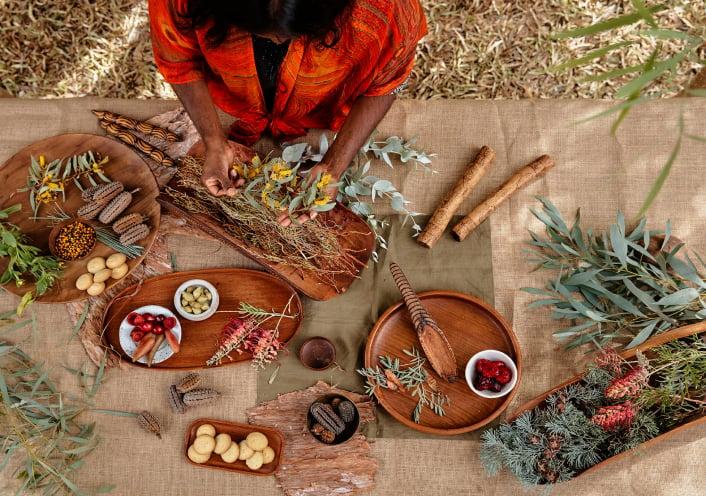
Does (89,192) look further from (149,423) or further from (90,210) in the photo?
(149,423)

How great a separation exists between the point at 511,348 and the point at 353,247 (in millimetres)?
631

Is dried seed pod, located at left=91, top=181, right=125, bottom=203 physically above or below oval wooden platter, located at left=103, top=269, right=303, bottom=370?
above

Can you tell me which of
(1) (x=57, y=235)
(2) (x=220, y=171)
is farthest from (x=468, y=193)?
(1) (x=57, y=235)

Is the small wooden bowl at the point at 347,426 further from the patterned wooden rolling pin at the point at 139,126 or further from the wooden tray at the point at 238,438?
the patterned wooden rolling pin at the point at 139,126

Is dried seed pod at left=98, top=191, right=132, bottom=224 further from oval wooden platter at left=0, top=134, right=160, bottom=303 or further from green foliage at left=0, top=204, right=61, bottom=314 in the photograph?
green foliage at left=0, top=204, right=61, bottom=314

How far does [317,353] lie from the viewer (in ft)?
5.94

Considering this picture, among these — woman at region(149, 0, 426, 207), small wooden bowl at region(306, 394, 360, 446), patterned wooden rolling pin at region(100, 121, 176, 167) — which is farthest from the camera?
patterned wooden rolling pin at region(100, 121, 176, 167)

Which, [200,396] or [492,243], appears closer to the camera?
[200,396]

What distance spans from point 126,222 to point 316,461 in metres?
1.00

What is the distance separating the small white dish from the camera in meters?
1.77

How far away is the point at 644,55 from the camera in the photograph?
8.59 feet

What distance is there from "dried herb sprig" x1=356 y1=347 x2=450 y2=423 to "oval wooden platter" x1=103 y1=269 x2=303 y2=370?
1.03ft

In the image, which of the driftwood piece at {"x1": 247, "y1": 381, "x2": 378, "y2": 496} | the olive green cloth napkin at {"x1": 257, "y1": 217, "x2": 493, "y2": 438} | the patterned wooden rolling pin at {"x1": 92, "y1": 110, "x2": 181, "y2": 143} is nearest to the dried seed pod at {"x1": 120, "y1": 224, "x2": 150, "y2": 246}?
the patterned wooden rolling pin at {"x1": 92, "y1": 110, "x2": 181, "y2": 143}

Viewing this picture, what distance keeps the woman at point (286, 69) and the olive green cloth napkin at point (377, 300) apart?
39 cm
